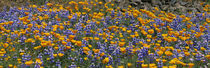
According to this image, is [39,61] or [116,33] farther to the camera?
[116,33]

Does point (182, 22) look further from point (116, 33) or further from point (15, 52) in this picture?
point (15, 52)

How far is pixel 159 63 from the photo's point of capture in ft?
13.7

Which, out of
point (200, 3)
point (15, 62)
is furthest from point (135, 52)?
point (200, 3)

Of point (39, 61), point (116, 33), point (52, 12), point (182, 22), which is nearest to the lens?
point (39, 61)

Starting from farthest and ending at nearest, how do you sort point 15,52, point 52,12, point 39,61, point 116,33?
1. point 52,12
2. point 116,33
3. point 15,52
4. point 39,61

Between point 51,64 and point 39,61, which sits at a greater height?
point 39,61

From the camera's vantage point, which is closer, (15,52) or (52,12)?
(15,52)

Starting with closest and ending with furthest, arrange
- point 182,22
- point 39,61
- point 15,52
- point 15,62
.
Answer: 1. point 39,61
2. point 15,62
3. point 15,52
4. point 182,22

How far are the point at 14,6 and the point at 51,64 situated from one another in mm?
3559

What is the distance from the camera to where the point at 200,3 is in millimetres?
9844

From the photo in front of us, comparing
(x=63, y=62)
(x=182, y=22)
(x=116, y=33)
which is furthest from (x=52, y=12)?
(x=182, y=22)

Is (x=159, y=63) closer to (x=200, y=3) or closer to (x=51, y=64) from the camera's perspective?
(x=51, y=64)

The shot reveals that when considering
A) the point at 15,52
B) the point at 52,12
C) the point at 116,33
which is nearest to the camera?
the point at 15,52

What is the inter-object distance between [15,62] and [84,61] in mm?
1139
